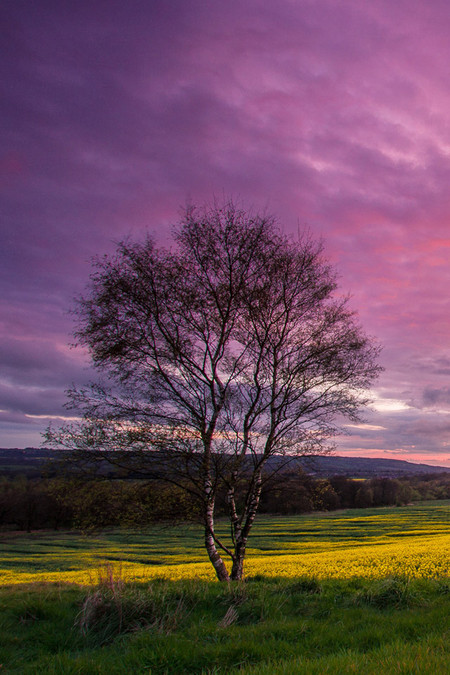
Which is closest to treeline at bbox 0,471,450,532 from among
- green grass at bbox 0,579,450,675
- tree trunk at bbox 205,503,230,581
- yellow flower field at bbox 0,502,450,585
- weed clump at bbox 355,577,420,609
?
tree trunk at bbox 205,503,230,581

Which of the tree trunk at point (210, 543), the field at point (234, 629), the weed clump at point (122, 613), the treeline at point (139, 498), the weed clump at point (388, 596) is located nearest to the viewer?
the field at point (234, 629)

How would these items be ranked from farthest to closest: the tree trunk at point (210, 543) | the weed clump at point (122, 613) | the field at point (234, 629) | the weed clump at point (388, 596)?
the tree trunk at point (210, 543) < the weed clump at point (388, 596) < the weed clump at point (122, 613) < the field at point (234, 629)

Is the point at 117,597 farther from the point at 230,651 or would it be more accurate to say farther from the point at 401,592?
the point at 401,592

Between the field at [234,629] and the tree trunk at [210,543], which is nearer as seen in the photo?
the field at [234,629]

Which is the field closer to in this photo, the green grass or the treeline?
the green grass

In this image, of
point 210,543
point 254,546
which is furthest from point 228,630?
point 254,546

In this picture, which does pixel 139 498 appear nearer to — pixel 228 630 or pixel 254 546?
pixel 228 630

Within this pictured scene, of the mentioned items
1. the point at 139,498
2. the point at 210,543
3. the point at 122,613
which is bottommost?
the point at 210,543

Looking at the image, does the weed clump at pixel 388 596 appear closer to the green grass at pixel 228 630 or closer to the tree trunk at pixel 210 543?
the green grass at pixel 228 630

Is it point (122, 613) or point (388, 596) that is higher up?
point (122, 613)

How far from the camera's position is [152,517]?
517 inches

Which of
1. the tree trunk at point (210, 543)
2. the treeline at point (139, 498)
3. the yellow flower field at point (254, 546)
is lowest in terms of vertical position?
the yellow flower field at point (254, 546)

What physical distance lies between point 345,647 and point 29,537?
318 feet

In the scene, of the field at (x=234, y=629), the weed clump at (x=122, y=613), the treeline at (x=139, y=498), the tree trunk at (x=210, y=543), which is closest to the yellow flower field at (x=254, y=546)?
the treeline at (x=139, y=498)
